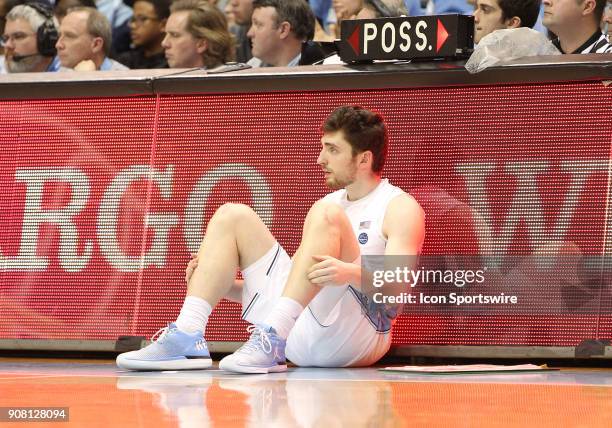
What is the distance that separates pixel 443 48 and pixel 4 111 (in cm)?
236

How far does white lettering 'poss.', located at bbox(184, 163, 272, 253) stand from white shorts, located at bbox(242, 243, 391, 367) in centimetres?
51

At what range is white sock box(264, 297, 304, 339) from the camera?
5035mm

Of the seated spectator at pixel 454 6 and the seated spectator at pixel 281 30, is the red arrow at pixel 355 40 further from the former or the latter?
the seated spectator at pixel 454 6

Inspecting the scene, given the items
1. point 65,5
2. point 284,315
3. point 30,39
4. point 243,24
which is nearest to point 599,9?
point 284,315

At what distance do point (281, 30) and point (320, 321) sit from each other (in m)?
2.74

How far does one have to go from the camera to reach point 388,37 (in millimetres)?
5680

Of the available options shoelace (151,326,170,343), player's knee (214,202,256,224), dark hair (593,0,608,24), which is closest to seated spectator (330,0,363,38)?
dark hair (593,0,608,24)

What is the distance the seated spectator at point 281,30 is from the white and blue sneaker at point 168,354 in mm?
2778

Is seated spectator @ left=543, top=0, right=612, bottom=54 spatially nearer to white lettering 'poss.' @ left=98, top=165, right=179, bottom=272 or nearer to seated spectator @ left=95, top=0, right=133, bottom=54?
white lettering 'poss.' @ left=98, top=165, right=179, bottom=272

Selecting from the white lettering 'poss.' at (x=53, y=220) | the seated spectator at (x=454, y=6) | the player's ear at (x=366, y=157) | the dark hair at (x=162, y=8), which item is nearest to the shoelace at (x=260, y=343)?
the player's ear at (x=366, y=157)

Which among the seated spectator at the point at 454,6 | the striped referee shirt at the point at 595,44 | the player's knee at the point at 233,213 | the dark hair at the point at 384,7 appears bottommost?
the player's knee at the point at 233,213

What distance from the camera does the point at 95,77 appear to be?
20.1ft

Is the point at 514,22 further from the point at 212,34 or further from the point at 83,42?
the point at 83,42

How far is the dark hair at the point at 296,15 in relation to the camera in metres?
7.46
